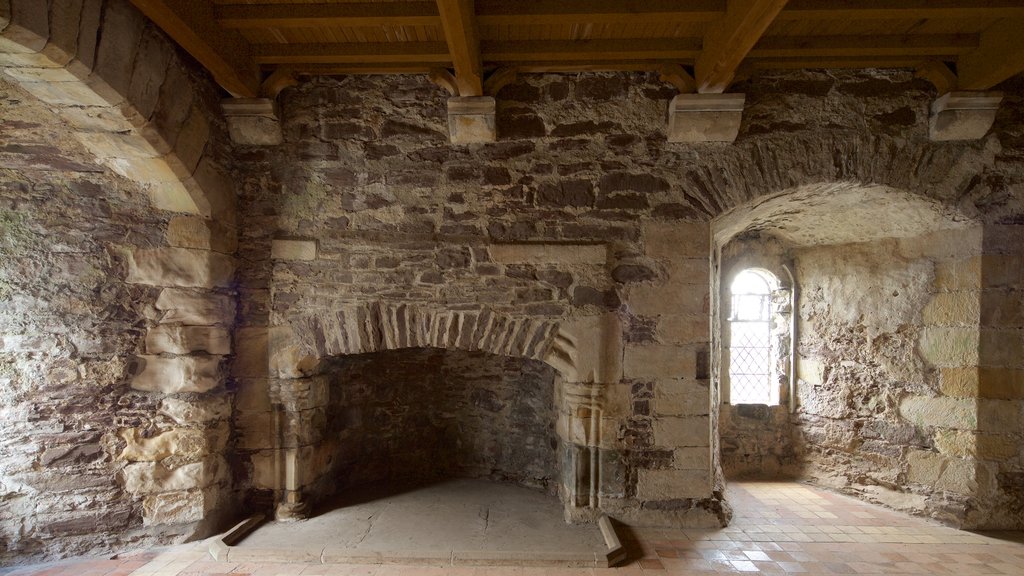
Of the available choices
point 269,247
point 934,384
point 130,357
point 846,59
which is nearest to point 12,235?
point 130,357

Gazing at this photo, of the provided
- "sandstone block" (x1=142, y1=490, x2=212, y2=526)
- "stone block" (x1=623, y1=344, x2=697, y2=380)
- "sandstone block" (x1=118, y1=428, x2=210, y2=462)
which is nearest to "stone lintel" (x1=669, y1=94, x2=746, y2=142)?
"stone block" (x1=623, y1=344, x2=697, y2=380)

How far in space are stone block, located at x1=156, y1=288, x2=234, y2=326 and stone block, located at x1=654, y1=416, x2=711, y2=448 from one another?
3090mm

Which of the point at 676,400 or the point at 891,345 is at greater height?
the point at 891,345

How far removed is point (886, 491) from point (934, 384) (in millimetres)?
984

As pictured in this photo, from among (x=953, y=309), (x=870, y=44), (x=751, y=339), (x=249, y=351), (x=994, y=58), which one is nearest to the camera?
(x=994, y=58)

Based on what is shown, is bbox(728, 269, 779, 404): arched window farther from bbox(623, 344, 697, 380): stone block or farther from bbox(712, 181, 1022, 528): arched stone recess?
bbox(623, 344, 697, 380): stone block

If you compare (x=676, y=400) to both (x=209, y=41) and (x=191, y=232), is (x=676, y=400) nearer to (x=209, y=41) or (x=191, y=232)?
(x=191, y=232)

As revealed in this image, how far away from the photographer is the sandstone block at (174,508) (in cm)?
304

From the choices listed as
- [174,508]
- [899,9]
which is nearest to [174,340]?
[174,508]

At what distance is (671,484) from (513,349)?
140 centimetres

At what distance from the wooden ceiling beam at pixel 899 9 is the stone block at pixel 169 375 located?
4185mm

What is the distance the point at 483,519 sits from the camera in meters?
3.40

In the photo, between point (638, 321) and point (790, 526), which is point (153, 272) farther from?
point (790, 526)

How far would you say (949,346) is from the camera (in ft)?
11.6
